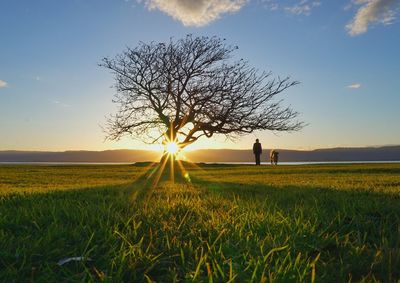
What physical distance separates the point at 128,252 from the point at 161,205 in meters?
1.97

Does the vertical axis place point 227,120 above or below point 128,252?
above

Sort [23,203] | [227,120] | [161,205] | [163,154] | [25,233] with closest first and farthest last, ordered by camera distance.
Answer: [25,233]
[161,205]
[23,203]
[227,120]
[163,154]

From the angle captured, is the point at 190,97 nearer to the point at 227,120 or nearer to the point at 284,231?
the point at 227,120

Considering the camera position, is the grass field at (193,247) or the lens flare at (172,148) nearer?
the grass field at (193,247)

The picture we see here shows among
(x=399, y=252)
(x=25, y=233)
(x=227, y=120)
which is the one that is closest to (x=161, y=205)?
(x=25, y=233)

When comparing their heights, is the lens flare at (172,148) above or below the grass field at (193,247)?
above

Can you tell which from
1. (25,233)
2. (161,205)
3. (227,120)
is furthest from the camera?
(227,120)

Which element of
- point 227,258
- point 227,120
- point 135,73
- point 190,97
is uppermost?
point 135,73

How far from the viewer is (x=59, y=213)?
440 cm

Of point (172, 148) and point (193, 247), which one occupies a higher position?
point (172, 148)

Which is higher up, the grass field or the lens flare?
the lens flare

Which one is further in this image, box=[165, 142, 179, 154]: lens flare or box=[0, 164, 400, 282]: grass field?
box=[165, 142, 179, 154]: lens flare

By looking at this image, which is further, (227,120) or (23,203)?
(227,120)

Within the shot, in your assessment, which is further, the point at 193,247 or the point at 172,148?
the point at 172,148
